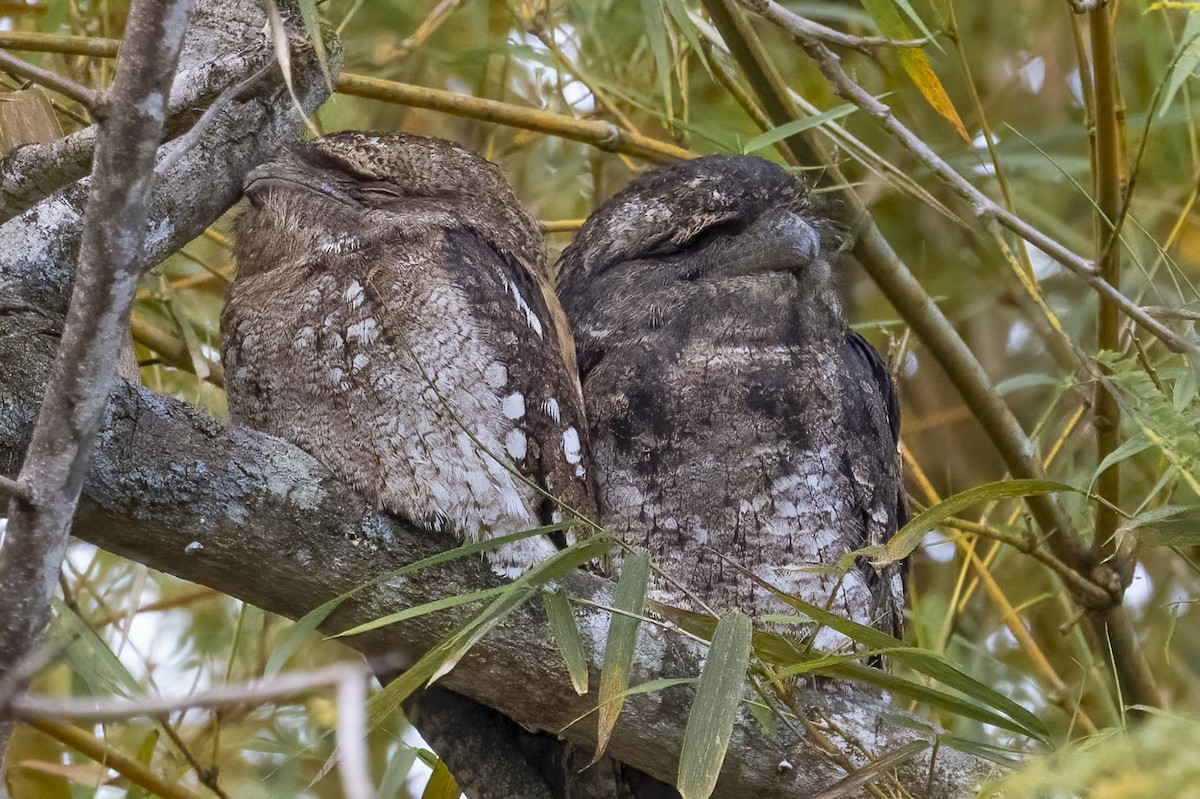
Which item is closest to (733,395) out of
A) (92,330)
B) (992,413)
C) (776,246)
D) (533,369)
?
(776,246)

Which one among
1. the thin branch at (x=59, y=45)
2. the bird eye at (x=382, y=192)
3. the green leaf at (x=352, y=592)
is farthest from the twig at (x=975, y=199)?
the thin branch at (x=59, y=45)

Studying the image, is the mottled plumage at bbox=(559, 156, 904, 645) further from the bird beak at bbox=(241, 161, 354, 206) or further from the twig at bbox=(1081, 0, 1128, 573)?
the bird beak at bbox=(241, 161, 354, 206)

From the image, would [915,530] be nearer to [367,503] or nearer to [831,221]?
[367,503]

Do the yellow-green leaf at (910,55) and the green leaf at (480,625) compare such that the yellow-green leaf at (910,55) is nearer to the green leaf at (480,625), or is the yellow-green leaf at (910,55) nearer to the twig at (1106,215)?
the twig at (1106,215)

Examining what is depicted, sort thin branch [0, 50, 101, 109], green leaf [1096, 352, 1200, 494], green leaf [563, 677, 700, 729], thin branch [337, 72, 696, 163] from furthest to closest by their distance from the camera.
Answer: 1. thin branch [337, 72, 696, 163]
2. green leaf [1096, 352, 1200, 494]
3. green leaf [563, 677, 700, 729]
4. thin branch [0, 50, 101, 109]

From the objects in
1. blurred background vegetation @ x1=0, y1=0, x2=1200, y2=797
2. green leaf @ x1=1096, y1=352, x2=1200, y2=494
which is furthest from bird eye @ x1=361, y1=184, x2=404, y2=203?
green leaf @ x1=1096, y1=352, x2=1200, y2=494

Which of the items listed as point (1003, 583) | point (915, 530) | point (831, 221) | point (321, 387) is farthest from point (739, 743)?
point (1003, 583)

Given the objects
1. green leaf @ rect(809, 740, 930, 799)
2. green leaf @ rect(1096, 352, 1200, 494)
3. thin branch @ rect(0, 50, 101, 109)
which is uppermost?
thin branch @ rect(0, 50, 101, 109)

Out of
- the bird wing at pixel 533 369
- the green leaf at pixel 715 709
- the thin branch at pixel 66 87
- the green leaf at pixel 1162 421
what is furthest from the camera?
the bird wing at pixel 533 369
